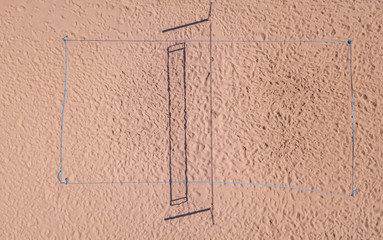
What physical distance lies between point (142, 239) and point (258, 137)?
3.03 m

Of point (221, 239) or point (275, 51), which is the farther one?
point (275, 51)

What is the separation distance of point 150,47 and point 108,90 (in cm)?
125

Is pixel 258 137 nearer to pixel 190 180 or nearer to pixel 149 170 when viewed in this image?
pixel 190 180

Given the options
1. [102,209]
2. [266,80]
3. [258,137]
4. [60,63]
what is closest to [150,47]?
[60,63]

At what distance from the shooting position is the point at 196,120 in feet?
21.0

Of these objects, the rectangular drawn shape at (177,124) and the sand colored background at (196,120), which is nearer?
the sand colored background at (196,120)

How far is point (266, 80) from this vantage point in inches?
253

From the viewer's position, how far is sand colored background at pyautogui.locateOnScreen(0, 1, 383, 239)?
611cm

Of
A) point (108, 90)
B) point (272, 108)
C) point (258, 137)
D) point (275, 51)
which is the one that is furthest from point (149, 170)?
point (275, 51)

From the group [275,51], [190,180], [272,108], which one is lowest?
[190,180]

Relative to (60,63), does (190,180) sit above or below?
below

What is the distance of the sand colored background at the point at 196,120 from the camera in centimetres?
611

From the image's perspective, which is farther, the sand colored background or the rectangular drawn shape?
the rectangular drawn shape

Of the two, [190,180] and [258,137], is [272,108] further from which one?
[190,180]
